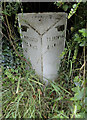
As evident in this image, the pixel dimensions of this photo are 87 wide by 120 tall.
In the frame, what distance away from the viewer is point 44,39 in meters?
1.41

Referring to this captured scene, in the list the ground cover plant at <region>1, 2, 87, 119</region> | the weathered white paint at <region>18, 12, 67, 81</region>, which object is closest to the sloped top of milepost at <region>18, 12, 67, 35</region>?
the weathered white paint at <region>18, 12, 67, 81</region>

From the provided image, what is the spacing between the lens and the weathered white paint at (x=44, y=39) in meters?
1.35

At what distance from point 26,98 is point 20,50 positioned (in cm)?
61

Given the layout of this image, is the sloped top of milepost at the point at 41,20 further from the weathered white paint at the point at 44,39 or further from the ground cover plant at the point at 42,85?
the ground cover plant at the point at 42,85

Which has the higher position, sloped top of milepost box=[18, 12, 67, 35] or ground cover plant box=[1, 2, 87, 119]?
sloped top of milepost box=[18, 12, 67, 35]

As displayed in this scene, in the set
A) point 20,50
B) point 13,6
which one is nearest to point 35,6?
point 13,6

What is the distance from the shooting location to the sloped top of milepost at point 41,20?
4.38ft

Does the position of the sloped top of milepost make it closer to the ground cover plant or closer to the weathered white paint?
the weathered white paint

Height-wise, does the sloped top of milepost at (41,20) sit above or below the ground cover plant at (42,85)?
above

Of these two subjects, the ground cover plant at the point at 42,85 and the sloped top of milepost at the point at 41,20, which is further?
the sloped top of milepost at the point at 41,20

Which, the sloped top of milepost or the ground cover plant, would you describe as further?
the sloped top of milepost

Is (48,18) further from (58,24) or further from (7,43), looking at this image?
(7,43)

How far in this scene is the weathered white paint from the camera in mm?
1352

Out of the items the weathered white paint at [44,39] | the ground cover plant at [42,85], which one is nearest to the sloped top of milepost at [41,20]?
the weathered white paint at [44,39]
